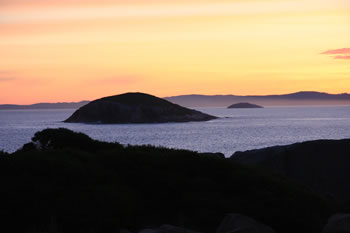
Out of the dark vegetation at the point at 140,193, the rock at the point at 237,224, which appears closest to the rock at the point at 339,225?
the rock at the point at 237,224

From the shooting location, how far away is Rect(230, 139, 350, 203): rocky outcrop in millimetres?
23078

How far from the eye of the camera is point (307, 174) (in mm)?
23453

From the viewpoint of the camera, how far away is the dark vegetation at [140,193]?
1468 cm

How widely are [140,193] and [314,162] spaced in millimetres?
9600

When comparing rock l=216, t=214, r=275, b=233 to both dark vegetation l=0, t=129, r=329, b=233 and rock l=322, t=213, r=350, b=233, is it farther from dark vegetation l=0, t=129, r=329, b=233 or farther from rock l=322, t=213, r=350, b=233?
dark vegetation l=0, t=129, r=329, b=233

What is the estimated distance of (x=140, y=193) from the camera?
→ 16609 millimetres

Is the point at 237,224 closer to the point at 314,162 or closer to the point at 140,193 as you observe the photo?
the point at 140,193

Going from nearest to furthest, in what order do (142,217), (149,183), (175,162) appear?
(142,217) < (149,183) < (175,162)

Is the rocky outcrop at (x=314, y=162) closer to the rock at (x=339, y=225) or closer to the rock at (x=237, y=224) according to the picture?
the rock at (x=339, y=225)

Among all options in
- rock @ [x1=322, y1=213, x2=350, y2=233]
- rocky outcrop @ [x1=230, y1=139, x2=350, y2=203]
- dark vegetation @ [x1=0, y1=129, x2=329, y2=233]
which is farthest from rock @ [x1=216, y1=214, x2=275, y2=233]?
rocky outcrop @ [x1=230, y1=139, x2=350, y2=203]

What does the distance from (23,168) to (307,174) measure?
12093 millimetres

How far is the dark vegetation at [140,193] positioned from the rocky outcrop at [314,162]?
5.36 meters

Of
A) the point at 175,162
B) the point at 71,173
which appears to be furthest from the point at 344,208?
the point at 71,173

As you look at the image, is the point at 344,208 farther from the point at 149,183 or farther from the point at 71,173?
the point at 71,173
